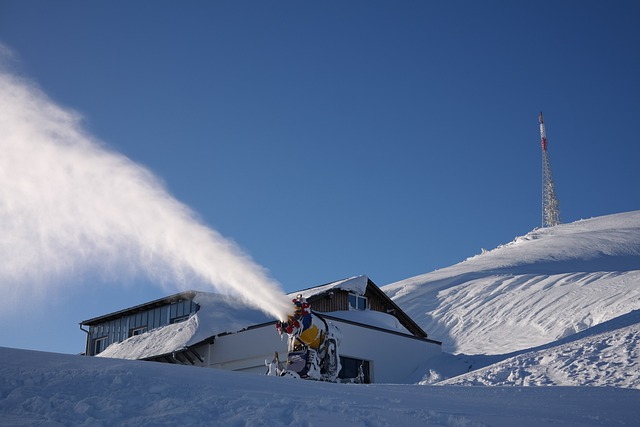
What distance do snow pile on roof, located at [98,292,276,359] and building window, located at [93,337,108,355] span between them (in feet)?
14.3

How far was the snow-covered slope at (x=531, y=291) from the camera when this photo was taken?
42094mm

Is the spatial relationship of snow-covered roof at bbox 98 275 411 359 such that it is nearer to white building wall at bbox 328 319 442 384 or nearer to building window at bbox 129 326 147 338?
white building wall at bbox 328 319 442 384

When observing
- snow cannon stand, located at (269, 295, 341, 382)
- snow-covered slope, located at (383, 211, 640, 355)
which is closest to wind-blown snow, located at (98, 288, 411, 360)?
snow cannon stand, located at (269, 295, 341, 382)

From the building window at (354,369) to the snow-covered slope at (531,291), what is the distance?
12721 mm

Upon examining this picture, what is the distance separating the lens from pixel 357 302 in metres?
34.8

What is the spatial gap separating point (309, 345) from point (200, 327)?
10.7m

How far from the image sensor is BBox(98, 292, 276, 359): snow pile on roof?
30.4 metres

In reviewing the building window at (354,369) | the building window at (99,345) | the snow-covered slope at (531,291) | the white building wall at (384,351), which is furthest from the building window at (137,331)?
the snow-covered slope at (531,291)

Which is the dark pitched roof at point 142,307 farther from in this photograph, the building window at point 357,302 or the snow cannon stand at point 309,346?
the snow cannon stand at point 309,346

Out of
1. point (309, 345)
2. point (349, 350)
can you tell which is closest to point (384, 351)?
Answer: point (349, 350)

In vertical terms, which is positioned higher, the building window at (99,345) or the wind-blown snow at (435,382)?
the building window at (99,345)

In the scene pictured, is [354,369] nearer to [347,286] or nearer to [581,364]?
[347,286]

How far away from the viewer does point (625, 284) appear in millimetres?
43406

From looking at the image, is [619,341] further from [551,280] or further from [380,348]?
[551,280]
